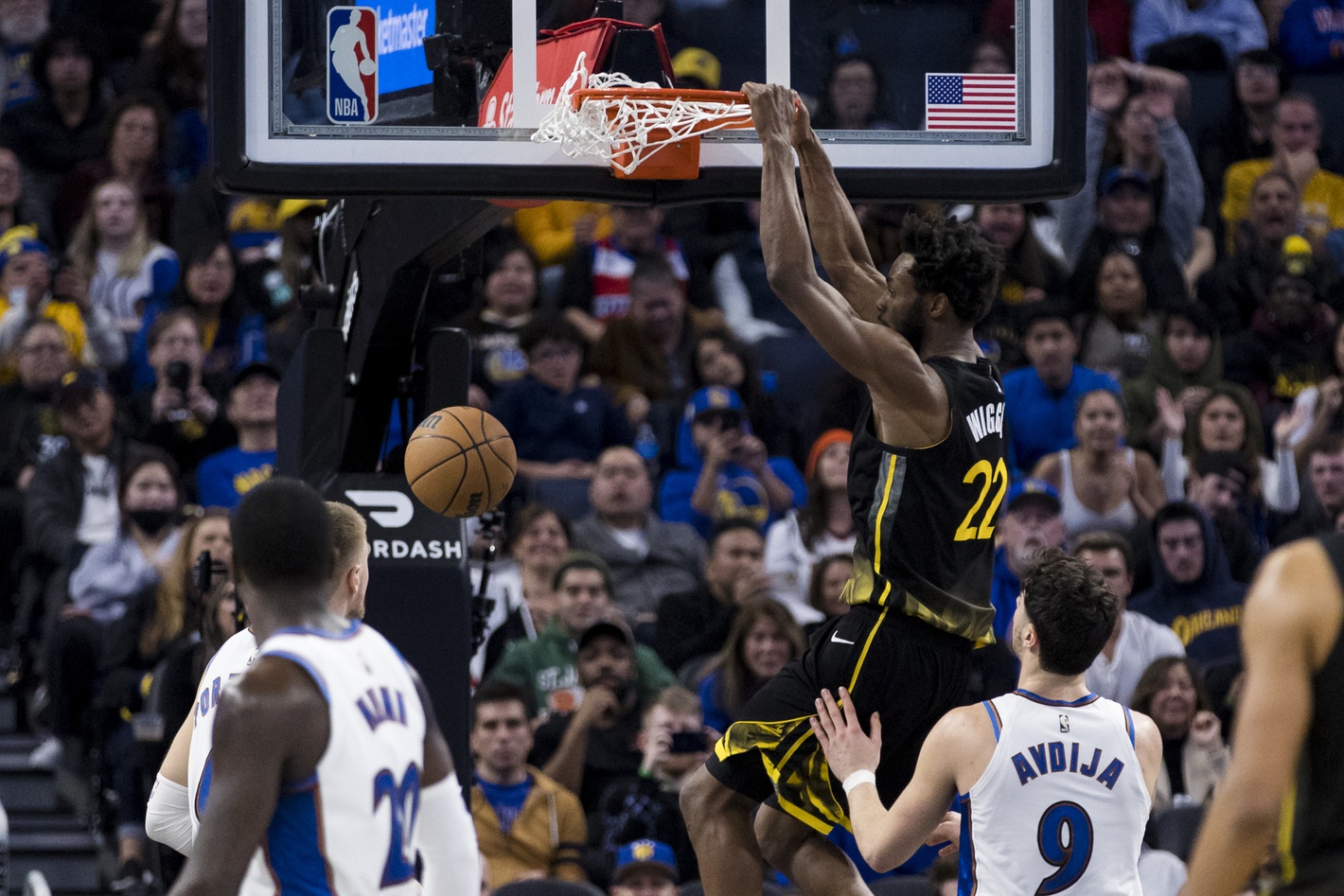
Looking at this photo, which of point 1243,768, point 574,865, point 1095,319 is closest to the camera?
point 1243,768

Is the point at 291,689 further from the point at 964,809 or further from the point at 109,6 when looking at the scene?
the point at 109,6

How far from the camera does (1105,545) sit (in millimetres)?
9203

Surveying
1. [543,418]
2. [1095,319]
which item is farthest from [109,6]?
[1095,319]

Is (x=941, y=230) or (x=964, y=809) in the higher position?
(x=941, y=230)

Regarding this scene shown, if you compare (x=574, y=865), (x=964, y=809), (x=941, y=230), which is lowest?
(x=574, y=865)

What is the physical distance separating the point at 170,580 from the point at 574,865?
237 centimetres

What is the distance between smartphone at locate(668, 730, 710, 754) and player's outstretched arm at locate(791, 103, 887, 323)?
10.8 ft

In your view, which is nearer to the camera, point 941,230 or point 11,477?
point 941,230

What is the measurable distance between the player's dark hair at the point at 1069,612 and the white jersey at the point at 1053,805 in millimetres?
122

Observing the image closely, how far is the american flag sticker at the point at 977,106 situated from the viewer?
6090 millimetres

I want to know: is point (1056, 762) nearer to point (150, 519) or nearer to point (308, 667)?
point (308, 667)

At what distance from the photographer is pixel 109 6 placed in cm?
1430

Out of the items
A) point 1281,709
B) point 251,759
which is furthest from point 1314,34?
point 251,759

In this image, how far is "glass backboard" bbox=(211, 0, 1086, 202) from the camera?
5.79 meters
